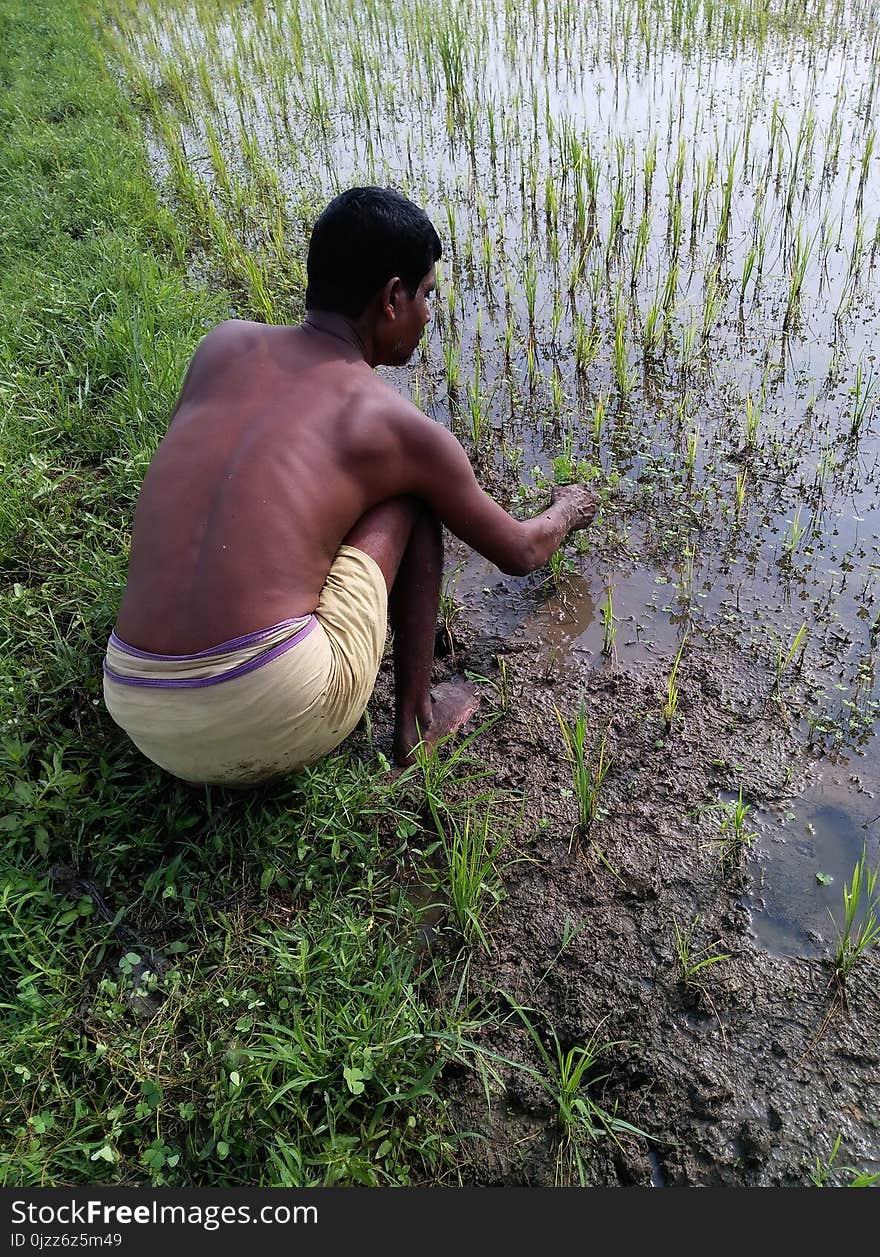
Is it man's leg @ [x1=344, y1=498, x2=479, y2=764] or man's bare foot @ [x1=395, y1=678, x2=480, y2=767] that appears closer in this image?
man's leg @ [x1=344, y1=498, x2=479, y2=764]

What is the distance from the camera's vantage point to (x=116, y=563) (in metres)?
2.61

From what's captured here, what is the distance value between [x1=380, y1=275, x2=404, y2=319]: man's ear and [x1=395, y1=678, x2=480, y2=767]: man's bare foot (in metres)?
0.99

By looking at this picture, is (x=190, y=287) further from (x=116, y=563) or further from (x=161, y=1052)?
(x=161, y=1052)

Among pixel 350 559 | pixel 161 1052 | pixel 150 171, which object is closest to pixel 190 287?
pixel 150 171

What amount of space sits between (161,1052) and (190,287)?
3.78 metres

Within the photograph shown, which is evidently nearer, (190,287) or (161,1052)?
(161,1052)

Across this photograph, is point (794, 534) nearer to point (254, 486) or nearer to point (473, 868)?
point (473, 868)

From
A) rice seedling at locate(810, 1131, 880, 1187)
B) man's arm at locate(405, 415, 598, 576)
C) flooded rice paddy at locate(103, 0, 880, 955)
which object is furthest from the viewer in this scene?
flooded rice paddy at locate(103, 0, 880, 955)

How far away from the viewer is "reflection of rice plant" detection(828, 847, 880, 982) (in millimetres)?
1696

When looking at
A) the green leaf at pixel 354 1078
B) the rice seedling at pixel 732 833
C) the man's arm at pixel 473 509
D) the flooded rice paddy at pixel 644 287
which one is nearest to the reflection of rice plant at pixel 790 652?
the flooded rice paddy at pixel 644 287

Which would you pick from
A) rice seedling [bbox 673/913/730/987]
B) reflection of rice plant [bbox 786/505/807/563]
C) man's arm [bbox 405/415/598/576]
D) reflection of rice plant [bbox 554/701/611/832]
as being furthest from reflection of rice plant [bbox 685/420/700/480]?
rice seedling [bbox 673/913/730/987]

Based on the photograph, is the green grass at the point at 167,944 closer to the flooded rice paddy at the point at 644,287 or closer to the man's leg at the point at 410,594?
the man's leg at the point at 410,594

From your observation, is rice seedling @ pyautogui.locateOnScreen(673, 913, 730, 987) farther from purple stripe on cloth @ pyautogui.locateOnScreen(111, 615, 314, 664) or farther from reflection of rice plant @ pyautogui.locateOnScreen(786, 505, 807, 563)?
reflection of rice plant @ pyautogui.locateOnScreen(786, 505, 807, 563)

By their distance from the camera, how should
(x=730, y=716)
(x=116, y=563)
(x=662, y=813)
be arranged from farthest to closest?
1. (x=116, y=563)
2. (x=730, y=716)
3. (x=662, y=813)
